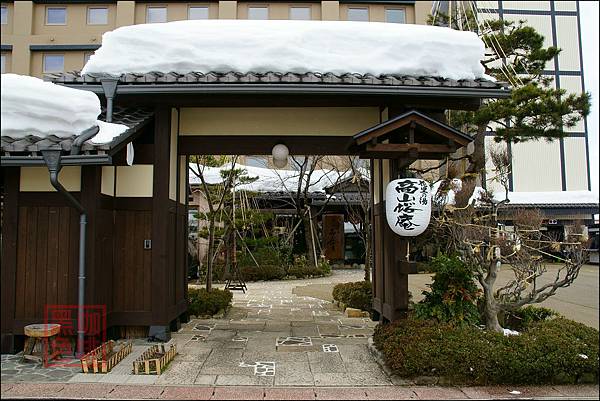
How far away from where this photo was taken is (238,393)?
5066 mm

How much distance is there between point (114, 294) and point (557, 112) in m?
11.8

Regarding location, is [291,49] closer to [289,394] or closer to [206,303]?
[206,303]

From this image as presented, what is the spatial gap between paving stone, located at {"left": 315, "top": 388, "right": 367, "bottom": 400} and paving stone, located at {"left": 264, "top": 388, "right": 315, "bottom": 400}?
9 centimetres

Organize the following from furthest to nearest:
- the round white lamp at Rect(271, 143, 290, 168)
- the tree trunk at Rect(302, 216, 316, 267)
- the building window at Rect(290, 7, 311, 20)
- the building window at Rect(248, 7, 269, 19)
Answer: the building window at Rect(290, 7, 311, 20) < the building window at Rect(248, 7, 269, 19) < the tree trunk at Rect(302, 216, 316, 267) < the round white lamp at Rect(271, 143, 290, 168)

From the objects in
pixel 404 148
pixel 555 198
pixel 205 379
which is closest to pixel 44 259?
Result: pixel 205 379

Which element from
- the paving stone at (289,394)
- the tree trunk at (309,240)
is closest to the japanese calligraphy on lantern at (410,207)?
the paving stone at (289,394)

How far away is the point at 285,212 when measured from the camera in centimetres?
2222

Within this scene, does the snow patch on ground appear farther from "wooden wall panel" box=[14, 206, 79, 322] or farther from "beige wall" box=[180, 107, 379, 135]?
"beige wall" box=[180, 107, 379, 135]

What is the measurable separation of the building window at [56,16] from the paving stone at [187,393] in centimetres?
2924

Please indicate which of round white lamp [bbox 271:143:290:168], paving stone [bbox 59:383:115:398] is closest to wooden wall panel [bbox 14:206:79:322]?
paving stone [bbox 59:383:115:398]

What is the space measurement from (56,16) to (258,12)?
1251 cm

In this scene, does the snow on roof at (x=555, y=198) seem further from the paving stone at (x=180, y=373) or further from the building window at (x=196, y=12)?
the paving stone at (x=180, y=373)

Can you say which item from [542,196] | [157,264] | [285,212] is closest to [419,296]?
[157,264]

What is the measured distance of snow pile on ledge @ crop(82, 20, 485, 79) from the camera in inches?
298
